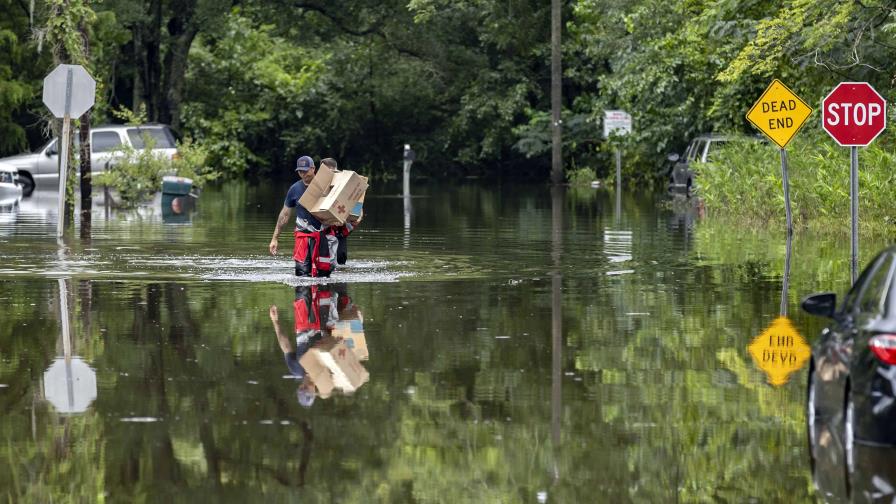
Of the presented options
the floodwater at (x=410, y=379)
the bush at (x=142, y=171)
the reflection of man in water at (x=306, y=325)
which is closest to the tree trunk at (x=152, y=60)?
the bush at (x=142, y=171)

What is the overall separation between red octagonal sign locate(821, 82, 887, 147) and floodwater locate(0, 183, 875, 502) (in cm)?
146

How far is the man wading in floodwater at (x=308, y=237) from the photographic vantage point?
1930 cm

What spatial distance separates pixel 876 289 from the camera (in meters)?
9.33

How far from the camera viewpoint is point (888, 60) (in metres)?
31.0

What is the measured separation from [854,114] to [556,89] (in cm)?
3374

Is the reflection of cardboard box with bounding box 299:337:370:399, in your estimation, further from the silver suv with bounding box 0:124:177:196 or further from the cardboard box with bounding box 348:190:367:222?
the silver suv with bounding box 0:124:177:196

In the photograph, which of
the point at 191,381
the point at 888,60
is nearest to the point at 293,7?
the point at 888,60

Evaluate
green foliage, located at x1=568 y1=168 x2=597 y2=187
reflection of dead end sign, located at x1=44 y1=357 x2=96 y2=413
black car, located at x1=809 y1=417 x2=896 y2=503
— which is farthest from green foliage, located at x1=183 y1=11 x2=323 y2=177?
black car, located at x1=809 y1=417 x2=896 y2=503

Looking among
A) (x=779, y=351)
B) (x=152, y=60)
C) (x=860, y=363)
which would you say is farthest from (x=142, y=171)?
(x=860, y=363)

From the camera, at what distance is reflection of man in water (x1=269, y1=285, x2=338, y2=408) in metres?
11.5

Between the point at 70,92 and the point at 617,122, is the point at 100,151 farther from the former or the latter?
the point at 70,92

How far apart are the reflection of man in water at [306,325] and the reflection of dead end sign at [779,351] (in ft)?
9.46

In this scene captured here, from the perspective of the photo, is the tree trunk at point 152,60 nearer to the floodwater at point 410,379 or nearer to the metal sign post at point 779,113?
the floodwater at point 410,379

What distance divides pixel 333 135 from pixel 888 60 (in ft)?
122
